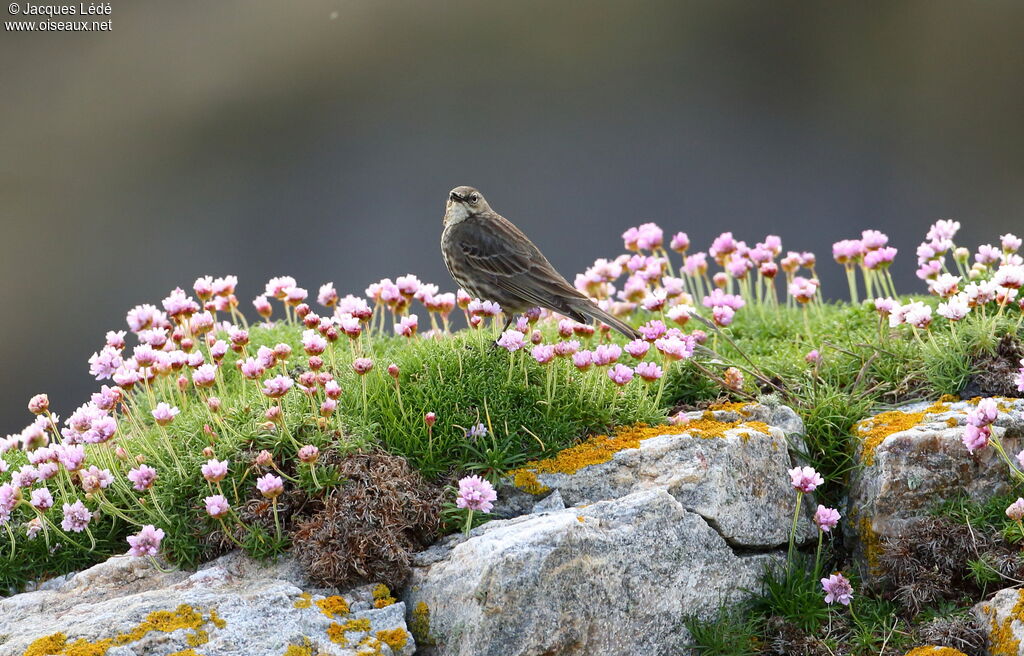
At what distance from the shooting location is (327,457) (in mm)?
4336

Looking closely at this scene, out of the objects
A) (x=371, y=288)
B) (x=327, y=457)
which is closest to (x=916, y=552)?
(x=327, y=457)

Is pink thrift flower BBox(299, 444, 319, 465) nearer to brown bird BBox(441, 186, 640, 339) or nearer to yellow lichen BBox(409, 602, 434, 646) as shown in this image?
yellow lichen BBox(409, 602, 434, 646)

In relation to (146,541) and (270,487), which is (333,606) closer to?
(270,487)

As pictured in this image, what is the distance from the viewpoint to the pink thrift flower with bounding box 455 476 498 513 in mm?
3961

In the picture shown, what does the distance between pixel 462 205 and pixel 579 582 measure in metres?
3.24

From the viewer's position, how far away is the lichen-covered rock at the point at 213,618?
11.6 feet

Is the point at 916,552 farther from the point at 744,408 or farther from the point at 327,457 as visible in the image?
the point at 327,457

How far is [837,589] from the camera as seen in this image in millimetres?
4129

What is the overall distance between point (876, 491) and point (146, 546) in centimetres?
312

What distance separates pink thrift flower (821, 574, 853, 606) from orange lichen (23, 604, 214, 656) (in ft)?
8.08

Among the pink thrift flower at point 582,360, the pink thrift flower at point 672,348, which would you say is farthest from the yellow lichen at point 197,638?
the pink thrift flower at point 672,348

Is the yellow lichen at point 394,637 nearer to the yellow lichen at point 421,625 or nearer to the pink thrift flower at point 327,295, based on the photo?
the yellow lichen at point 421,625

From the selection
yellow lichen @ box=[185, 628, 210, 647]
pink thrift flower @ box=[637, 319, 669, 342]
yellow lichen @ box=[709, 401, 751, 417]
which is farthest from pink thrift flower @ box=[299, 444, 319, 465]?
yellow lichen @ box=[709, 401, 751, 417]

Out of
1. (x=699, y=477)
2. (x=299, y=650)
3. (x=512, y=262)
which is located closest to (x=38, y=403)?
(x=299, y=650)
